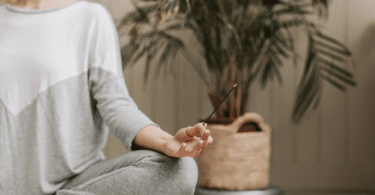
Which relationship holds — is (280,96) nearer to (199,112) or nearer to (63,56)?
(199,112)

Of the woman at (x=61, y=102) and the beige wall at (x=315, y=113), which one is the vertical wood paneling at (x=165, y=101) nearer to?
the beige wall at (x=315, y=113)

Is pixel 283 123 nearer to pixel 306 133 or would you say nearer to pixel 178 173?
pixel 306 133

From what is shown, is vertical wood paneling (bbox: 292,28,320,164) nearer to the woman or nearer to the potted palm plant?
the potted palm plant

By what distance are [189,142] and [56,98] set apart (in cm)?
35

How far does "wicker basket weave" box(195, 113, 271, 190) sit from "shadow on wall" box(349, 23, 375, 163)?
0.69 meters

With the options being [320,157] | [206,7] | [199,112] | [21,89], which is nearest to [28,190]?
[21,89]

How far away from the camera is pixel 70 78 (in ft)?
2.40

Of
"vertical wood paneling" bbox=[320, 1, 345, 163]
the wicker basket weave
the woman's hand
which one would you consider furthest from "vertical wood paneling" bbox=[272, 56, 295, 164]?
the woman's hand

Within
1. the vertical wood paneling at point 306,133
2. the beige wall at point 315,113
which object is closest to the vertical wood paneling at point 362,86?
the beige wall at point 315,113

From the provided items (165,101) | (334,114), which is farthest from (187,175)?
(334,114)

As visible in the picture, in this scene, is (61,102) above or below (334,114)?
above

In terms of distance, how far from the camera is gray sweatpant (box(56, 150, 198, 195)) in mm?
555

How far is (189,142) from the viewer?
0.53 meters

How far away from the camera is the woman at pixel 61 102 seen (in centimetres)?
67
